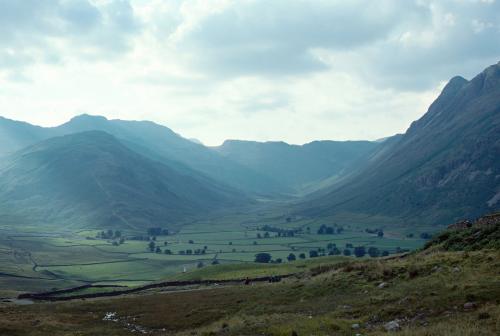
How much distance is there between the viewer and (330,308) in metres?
36.0

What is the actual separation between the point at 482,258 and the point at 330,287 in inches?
505

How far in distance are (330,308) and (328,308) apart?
0.23 meters

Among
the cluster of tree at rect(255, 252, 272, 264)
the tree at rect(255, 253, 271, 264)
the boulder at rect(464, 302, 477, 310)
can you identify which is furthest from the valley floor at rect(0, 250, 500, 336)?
the cluster of tree at rect(255, 252, 272, 264)

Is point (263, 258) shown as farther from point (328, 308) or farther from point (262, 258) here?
point (328, 308)

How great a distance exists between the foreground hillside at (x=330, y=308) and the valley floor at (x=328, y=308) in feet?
0.25

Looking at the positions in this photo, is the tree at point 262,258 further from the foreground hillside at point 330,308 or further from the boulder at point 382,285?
the boulder at point 382,285

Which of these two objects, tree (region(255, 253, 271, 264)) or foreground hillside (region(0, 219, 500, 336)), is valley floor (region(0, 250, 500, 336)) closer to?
foreground hillside (region(0, 219, 500, 336))

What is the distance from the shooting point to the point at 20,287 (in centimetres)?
13512

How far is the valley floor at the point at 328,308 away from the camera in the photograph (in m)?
27.4

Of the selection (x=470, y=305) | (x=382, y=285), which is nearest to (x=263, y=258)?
(x=382, y=285)

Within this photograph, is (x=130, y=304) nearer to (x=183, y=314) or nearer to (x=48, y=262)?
(x=183, y=314)

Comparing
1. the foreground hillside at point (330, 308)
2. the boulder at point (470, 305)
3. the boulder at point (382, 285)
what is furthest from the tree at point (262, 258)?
the boulder at point (470, 305)

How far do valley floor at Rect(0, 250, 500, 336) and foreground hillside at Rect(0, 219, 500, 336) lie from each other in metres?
0.07

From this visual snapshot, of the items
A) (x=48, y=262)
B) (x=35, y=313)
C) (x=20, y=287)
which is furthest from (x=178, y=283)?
(x=48, y=262)
